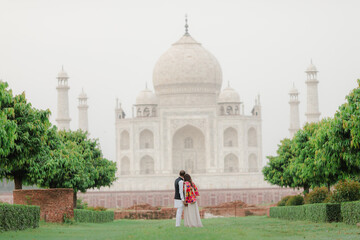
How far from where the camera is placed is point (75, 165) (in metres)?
20.0

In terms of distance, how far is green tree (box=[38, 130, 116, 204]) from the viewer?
1808 cm

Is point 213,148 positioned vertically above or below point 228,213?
above

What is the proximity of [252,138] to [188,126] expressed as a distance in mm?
4225

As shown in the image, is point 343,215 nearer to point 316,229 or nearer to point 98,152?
point 316,229

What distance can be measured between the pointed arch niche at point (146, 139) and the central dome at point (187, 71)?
10.6 ft

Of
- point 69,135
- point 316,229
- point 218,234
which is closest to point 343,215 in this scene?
point 316,229

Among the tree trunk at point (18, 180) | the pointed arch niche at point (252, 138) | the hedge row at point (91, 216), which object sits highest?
the pointed arch niche at point (252, 138)

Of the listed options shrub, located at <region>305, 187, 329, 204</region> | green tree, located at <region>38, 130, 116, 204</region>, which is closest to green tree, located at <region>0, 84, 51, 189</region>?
green tree, located at <region>38, 130, 116, 204</region>

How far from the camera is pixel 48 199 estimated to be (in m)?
16.8

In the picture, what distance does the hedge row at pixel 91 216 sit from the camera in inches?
735

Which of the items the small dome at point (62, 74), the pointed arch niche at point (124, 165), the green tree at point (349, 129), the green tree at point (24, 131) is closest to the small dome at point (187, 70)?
the pointed arch niche at point (124, 165)

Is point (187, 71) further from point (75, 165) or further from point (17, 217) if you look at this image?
point (17, 217)

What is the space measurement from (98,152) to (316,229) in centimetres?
1278

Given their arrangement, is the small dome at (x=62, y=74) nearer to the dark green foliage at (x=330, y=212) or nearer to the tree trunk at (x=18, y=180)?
the tree trunk at (x=18, y=180)
